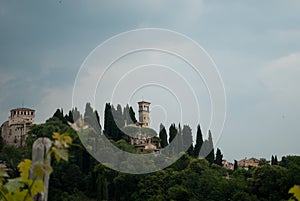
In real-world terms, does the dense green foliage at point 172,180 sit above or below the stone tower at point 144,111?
below

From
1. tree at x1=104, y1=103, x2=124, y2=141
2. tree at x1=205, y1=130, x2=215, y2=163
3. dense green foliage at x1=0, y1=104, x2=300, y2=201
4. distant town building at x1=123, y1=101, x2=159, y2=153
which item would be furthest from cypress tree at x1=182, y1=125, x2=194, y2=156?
tree at x1=104, y1=103, x2=124, y2=141

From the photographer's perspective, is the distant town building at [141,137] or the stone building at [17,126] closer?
the distant town building at [141,137]

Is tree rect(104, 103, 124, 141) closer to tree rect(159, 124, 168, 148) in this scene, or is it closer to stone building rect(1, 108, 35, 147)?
tree rect(159, 124, 168, 148)

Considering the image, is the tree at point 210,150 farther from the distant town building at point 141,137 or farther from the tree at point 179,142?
the distant town building at point 141,137

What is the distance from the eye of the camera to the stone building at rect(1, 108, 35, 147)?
3825 cm

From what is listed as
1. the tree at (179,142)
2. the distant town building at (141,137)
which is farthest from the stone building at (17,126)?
the tree at (179,142)

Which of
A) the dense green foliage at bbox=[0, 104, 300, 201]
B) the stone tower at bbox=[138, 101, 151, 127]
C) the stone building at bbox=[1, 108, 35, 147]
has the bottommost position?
the dense green foliage at bbox=[0, 104, 300, 201]

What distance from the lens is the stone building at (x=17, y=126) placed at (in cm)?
3825

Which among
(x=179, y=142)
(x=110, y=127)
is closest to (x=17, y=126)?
(x=110, y=127)

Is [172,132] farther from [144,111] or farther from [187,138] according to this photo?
[144,111]

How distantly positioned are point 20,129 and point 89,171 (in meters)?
13.0

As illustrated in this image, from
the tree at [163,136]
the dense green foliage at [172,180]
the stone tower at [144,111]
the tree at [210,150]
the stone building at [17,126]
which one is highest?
the stone tower at [144,111]

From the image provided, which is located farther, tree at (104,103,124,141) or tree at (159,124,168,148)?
tree at (104,103,124,141)

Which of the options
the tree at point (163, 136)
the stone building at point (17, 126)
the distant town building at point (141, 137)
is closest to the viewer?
the distant town building at point (141, 137)
